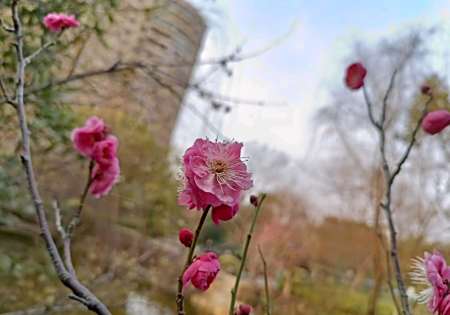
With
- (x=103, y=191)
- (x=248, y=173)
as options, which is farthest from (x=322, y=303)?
(x=248, y=173)

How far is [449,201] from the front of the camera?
260 cm

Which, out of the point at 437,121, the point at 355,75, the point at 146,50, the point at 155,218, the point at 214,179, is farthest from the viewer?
the point at 155,218

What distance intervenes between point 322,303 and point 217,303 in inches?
33.4

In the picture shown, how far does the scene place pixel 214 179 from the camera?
34 cm

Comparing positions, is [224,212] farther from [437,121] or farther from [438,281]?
[437,121]

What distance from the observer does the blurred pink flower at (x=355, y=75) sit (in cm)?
68

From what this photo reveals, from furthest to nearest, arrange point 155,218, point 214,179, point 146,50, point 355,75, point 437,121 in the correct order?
point 155,218
point 146,50
point 355,75
point 437,121
point 214,179

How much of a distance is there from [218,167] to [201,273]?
8cm

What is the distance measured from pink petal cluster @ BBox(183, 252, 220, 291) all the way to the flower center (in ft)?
0.22

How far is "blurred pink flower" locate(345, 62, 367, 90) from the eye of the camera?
68 centimetres

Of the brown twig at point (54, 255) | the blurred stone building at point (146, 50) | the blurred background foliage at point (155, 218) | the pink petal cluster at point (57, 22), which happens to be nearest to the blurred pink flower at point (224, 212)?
the brown twig at point (54, 255)

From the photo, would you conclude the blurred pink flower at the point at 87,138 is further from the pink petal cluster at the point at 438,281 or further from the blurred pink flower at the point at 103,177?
the pink petal cluster at the point at 438,281

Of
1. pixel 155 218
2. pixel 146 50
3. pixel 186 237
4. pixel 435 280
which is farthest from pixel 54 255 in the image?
pixel 155 218

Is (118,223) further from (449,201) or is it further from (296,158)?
(449,201)
